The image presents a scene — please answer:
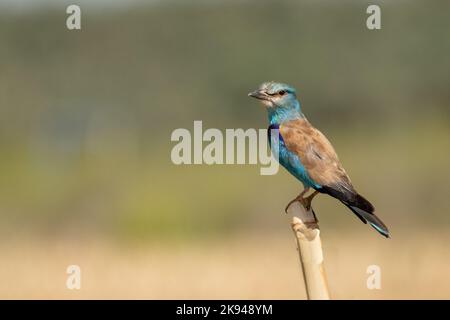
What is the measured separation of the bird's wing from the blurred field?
2.41m

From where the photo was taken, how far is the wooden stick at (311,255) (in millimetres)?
4340

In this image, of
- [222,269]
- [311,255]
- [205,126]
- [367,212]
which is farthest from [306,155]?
[205,126]

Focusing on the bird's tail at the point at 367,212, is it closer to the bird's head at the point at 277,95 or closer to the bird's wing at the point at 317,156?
the bird's wing at the point at 317,156

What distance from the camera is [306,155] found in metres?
6.23

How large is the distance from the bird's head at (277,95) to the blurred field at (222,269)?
91.8 inches

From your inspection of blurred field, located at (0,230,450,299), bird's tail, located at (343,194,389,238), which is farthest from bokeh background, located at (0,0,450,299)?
bird's tail, located at (343,194,389,238)

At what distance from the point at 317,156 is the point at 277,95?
2.24ft

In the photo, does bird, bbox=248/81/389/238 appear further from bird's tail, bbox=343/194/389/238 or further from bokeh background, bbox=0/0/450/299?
bokeh background, bbox=0/0/450/299

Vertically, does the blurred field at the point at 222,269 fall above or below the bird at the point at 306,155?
below

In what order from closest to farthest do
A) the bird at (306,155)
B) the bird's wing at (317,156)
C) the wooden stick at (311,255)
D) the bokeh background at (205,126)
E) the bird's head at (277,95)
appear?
the wooden stick at (311,255)
the bird at (306,155)
the bird's wing at (317,156)
the bird's head at (277,95)
the bokeh background at (205,126)

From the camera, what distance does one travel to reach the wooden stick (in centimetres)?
434

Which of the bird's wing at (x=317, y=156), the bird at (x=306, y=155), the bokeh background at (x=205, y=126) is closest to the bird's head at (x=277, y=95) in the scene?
the bird at (x=306, y=155)

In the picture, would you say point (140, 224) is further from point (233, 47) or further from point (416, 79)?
point (233, 47)

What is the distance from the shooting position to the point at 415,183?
1548 centimetres
